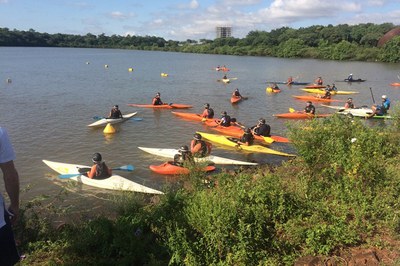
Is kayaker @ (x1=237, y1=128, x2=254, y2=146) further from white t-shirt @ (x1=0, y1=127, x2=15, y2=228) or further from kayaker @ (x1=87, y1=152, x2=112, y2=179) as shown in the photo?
white t-shirt @ (x1=0, y1=127, x2=15, y2=228)

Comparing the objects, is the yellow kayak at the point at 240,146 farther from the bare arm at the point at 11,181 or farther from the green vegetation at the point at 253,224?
the bare arm at the point at 11,181

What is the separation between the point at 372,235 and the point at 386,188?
1587 mm

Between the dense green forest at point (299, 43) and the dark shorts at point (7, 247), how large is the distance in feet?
281

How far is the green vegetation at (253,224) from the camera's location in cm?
618

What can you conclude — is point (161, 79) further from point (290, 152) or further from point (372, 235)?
point (372, 235)

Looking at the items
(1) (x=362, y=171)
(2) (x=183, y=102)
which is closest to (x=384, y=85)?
(2) (x=183, y=102)

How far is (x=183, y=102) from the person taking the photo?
98.8 ft

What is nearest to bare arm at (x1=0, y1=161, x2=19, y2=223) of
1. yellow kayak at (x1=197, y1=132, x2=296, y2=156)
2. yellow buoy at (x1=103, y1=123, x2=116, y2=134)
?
yellow kayak at (x1=197, y1=132, x2=296, y2=156)

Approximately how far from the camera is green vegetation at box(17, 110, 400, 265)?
6184mm

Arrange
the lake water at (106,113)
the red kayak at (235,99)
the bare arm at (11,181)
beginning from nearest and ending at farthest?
the bare arm at (11,181) → the lake water at (106,113) → the red kayak at (235,99)

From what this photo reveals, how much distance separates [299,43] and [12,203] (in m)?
103

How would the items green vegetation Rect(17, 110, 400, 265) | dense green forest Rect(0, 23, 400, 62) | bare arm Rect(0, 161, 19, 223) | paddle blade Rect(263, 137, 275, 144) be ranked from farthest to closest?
dense green forest Rect(0, 23, 400, 62)
paddle blade Rect(263, 137, 275, 144)
green vegetation Rect(17, 110, 400, 265)
bare arm Rect(0, 161, 19, 223)

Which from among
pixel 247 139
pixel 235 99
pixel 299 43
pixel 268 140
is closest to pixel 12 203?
pixel 247 139

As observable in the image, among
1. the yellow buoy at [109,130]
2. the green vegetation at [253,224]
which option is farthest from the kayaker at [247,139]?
the yellow buoy at [109,130]
